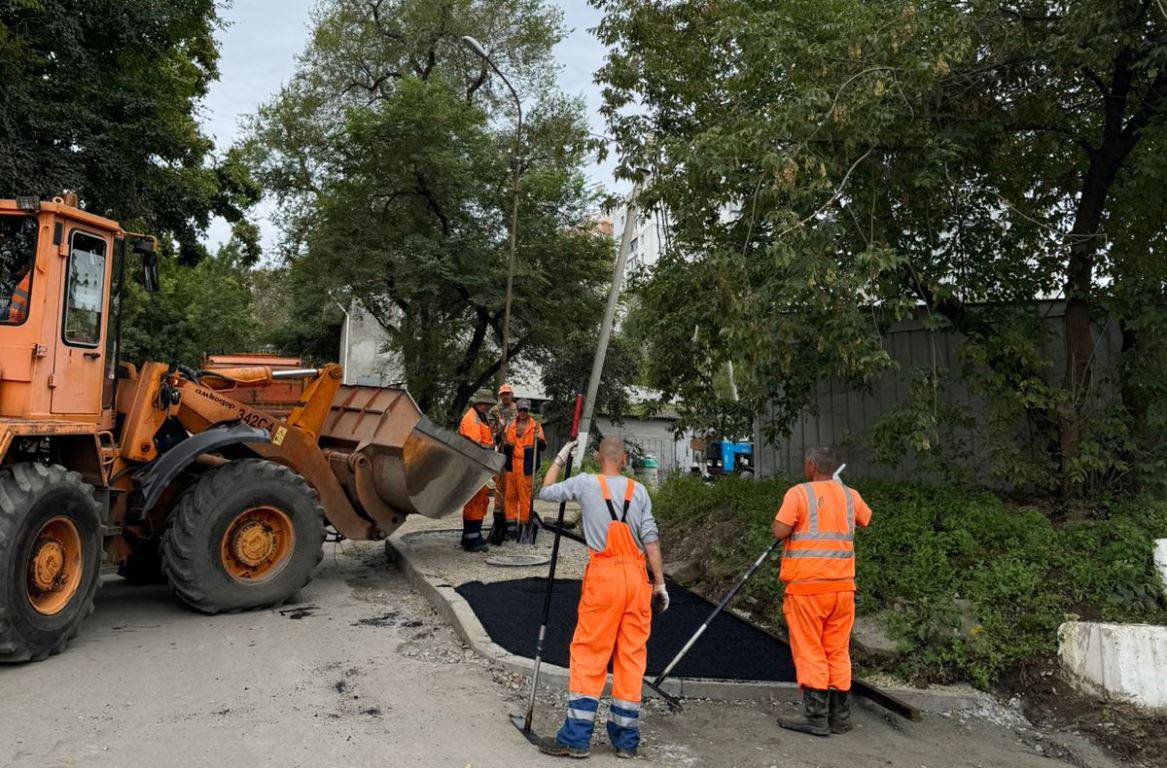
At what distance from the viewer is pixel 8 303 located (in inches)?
244

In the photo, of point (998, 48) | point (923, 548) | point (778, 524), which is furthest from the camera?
point (998, 48)

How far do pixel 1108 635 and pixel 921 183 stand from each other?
3617 millimetres

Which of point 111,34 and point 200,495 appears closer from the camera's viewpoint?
point 200,495

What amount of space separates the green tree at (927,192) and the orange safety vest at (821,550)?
154 centimetres

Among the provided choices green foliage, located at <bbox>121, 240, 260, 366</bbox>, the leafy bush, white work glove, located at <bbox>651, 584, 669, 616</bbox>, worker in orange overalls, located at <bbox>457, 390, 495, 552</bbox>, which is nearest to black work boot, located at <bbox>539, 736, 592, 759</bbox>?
white work glove, located at <bbox>651, 584, 669, 616</bbox>

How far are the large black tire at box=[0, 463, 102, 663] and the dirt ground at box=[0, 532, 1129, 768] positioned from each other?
0.20 metres

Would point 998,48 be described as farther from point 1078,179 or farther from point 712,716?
point 712,716

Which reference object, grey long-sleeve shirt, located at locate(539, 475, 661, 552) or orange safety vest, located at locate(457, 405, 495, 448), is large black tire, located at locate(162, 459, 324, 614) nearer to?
orange safety vest, located at locate(457, 405, 495, 448)

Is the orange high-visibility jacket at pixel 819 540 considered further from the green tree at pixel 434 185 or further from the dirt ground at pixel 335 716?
the green tree at pixel 434 185

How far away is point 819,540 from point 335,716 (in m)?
2.96

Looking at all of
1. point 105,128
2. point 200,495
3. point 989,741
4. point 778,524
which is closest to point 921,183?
point 778,524

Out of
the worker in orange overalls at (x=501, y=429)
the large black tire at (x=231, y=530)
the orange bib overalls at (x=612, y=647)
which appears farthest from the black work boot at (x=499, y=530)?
the orange bib overalls at (x=612, y=647)

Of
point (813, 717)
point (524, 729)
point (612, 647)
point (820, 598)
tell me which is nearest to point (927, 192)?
point (820, 598)

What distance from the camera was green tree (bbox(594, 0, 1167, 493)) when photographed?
679 centimetres
